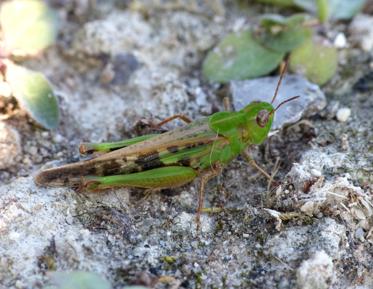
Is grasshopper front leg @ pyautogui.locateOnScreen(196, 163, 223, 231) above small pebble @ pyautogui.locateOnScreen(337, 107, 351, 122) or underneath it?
underneath

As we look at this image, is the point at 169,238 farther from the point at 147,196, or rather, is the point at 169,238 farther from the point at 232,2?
the point at 232,2

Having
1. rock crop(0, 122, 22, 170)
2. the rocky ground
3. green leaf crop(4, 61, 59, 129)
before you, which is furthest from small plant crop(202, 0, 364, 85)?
rock crop(0, 122, 22, 170)

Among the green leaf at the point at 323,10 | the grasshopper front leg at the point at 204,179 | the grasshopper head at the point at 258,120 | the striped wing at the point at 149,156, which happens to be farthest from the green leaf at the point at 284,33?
the grasshopper front leg at the point at 204,179

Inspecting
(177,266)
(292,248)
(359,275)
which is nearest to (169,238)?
(177,266)

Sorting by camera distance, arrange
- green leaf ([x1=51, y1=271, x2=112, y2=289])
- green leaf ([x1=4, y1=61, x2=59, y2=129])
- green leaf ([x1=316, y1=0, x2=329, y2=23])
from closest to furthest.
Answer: green leaf ([x1=51, y1=271, x2=112, y2=289]) < green leaf ([x1=4, y1=61, x2=59, y2=129]) < green leaf ([x1=316, y1=0, x2=329, y2=23])

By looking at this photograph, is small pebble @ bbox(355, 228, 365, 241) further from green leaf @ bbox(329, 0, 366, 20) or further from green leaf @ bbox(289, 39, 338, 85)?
green leaf @ bbox(329, 0, 366, 20)

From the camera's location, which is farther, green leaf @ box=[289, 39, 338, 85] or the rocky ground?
green leaf @ box=[289, 39, 338, 85]

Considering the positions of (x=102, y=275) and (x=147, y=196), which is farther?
(x=147, y=196)

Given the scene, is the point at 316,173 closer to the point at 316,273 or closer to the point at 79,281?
the point at 316,273
